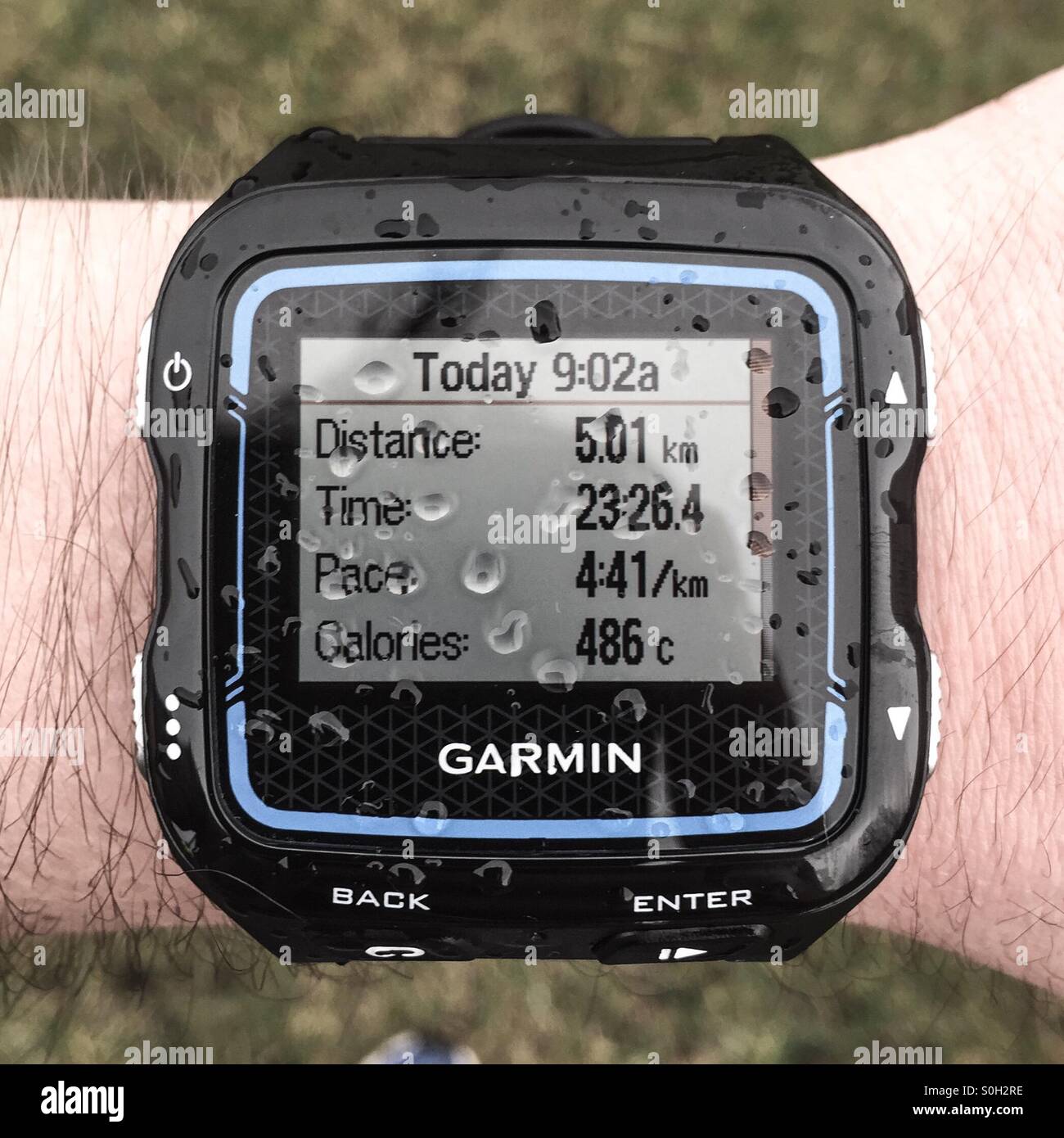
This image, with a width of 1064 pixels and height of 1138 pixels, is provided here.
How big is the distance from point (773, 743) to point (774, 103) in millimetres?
1460

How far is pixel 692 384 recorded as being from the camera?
1200mm

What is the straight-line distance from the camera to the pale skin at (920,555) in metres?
1.51

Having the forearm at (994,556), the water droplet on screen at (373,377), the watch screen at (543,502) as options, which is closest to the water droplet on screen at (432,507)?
the watch screen at (543,502)

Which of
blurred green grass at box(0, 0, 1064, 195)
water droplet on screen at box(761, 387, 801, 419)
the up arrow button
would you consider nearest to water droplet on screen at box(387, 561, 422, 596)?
water droplet on screen at box(761, 387, 801, 419)

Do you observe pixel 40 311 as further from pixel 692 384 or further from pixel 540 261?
pixel 692 384

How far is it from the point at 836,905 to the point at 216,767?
82cm

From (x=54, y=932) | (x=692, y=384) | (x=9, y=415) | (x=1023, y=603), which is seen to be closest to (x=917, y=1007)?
(x=1023, y=603)

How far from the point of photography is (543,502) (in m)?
1.20

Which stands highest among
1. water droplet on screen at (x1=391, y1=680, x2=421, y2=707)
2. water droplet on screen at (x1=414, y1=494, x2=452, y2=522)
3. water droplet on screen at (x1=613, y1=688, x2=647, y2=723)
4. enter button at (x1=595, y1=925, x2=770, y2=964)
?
water droplet on screen at (x1=414, y1=494, x2=452, y2=522)

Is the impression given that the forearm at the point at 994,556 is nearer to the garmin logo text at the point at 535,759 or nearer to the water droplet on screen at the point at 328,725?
the garmin logo text at the point at 535,759

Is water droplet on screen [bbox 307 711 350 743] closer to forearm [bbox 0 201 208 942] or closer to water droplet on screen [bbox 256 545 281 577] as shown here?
water droplet on screen [bbox 256 545 281 577]
